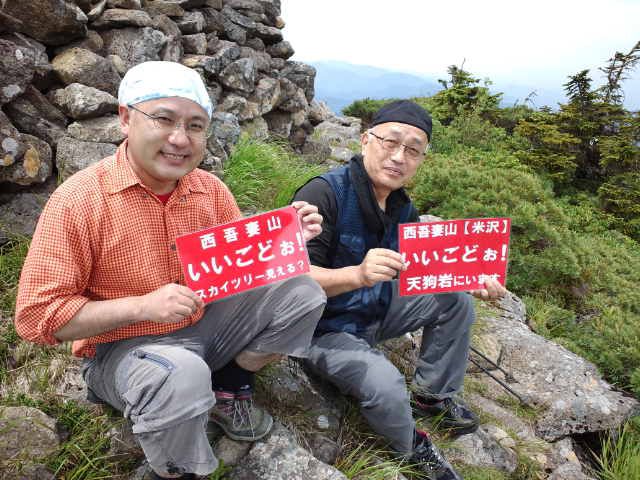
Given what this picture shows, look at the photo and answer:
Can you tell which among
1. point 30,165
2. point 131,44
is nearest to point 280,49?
point 131,44

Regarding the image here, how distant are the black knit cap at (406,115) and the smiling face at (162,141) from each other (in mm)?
1080

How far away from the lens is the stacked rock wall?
140 inches

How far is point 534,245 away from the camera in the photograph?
241 inches

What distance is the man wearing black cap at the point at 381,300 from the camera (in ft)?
7.68

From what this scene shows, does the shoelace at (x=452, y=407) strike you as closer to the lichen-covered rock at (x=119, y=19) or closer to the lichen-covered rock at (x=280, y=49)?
the lichen-covered rock at (x=119, y=19)

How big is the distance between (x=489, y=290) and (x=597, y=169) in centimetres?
1098

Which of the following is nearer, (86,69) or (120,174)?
(120,174)

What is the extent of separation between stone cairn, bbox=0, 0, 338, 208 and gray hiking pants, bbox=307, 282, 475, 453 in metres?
2.67

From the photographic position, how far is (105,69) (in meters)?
4.30

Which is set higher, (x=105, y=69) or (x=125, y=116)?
(x=105, y=69)

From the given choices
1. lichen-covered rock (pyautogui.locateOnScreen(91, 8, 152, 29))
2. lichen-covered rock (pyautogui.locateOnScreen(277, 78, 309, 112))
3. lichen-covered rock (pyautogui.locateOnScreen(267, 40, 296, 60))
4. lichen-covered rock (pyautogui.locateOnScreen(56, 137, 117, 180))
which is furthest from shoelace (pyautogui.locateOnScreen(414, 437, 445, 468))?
lichen-covered rock (pyautogui.locateOnScreen(267, 40, 296, 60))

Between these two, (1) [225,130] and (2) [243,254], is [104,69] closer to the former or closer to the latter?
(1) [225,130]

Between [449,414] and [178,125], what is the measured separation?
238 cm

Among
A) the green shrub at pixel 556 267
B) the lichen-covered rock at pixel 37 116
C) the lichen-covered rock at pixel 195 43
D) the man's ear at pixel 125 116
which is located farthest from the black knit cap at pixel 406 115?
the lichen-covered rock at pixel 195 43
